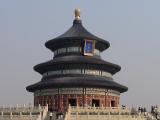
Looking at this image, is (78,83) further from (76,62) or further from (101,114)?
(101,114)

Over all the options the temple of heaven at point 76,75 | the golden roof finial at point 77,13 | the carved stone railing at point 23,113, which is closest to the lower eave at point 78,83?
the temple of heaven at point 76,75

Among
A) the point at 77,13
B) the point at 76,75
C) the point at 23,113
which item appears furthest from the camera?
the point at 77,13

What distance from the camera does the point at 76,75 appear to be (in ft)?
187

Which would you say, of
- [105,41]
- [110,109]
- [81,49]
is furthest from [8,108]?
[105,41]

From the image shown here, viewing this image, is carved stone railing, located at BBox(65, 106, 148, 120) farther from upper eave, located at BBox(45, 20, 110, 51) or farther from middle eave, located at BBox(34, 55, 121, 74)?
upper eave, located at BBox(45, 20, 110, 51)

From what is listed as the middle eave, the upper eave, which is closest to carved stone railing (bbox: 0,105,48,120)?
the middle eave

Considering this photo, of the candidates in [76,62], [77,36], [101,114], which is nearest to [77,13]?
[77,36]

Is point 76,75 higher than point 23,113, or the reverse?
point 76,75

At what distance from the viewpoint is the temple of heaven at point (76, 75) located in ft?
182

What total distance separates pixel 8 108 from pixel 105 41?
23282mm

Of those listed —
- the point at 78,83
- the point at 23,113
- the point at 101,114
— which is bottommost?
the point at 101,114

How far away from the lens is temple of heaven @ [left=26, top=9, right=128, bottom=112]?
5534 cm

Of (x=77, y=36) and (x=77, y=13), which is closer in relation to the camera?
(x=77, y=36)

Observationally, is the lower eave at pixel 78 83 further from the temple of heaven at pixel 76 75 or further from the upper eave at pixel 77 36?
the upper eave at pixel 77 36
